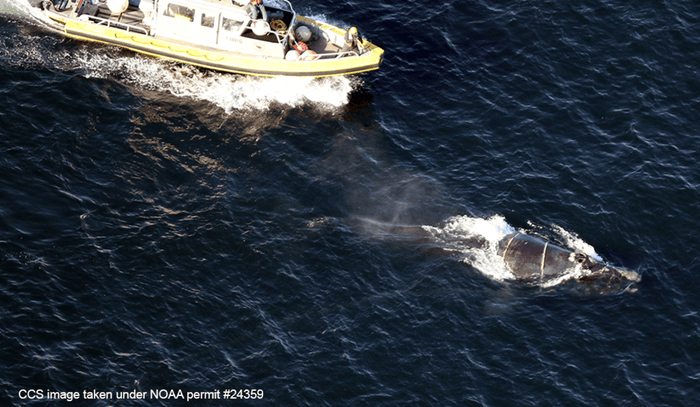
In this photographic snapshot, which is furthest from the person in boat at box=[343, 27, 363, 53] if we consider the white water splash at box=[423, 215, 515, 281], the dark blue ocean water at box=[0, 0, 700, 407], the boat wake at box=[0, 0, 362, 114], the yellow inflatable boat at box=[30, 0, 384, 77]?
the white water splash at box=[423, 215, 515, 281]

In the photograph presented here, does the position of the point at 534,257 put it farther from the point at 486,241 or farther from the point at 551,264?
the point at 486,241

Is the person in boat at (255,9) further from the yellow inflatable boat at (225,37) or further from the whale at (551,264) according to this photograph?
the whale at (551,264)

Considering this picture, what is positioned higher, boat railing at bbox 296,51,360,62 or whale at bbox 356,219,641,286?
boat railing at bbox 296,51,360,62

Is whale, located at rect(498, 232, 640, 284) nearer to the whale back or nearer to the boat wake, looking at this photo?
the whale back

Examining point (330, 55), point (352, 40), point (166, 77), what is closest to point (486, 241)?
point (330, 55)

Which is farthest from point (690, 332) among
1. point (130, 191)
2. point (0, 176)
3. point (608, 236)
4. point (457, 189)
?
point (0, 176)

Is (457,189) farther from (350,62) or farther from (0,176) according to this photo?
(0,176)
